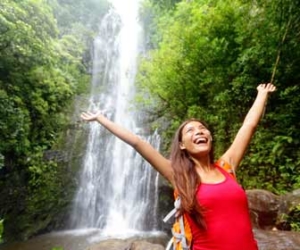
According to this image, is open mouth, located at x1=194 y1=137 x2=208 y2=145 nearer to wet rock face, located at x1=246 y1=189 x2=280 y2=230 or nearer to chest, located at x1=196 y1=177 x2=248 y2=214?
chest, located at x1=196 y1=177 x2=248 y2=214

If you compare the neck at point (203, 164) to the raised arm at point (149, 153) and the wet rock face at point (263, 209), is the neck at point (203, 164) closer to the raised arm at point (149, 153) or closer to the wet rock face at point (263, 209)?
the raised arm at point (149, 153)

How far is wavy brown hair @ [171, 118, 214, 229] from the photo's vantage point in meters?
1.51

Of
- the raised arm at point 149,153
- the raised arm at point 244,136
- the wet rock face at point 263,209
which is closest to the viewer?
the raised arm at point 149,153

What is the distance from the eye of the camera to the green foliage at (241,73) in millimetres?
6949

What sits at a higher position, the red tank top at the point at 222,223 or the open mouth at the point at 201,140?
the open mouth at the point at 201,140

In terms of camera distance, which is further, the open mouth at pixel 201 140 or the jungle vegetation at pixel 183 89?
the jungle vegetation at pixel 183 89

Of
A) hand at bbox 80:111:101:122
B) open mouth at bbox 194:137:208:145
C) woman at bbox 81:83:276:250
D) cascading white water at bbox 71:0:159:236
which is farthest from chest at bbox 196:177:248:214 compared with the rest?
cascading white water at bbox 71:0:159:236

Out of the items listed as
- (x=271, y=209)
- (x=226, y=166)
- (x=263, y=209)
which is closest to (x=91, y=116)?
(x=226, y=166)

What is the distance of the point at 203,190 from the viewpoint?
5.12ft

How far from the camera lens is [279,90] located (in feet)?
25.3

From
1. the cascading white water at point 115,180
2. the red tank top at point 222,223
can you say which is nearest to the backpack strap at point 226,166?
the red tank top at point 222,223

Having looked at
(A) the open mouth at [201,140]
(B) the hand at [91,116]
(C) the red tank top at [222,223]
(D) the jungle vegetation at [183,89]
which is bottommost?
(C) the red tank top at [222,223]

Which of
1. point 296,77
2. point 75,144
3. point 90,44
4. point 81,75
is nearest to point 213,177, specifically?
point 296,77

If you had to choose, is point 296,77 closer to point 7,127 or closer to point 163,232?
point 163,232
